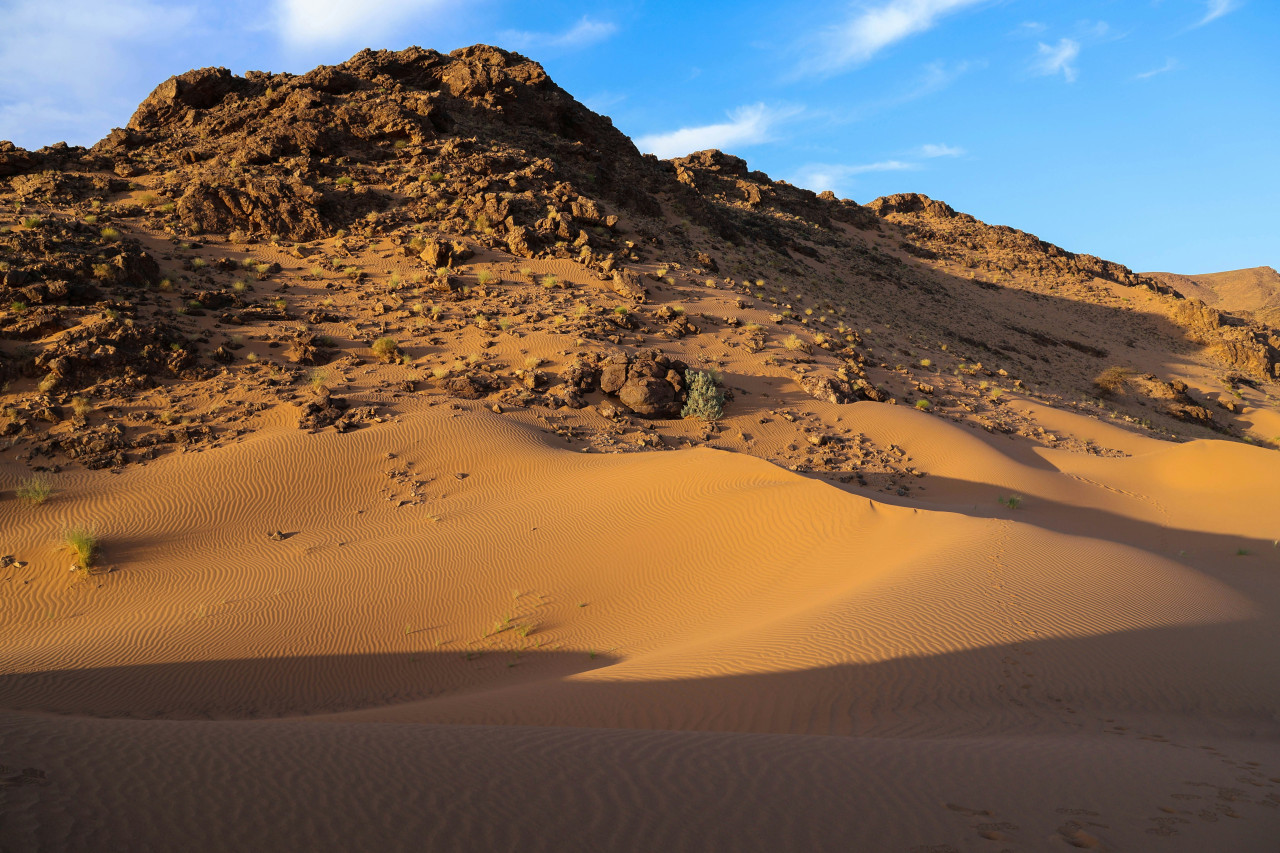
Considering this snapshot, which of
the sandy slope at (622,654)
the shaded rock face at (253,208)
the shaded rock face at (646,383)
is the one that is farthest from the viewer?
the shaded rock face at (253,208)

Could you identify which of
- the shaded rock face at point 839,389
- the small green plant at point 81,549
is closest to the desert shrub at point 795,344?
the shaded rock face at point 839,389

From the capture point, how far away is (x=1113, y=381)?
1206 inches

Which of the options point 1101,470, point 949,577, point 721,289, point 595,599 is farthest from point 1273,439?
point 595,599

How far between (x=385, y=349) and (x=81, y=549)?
7772 mm

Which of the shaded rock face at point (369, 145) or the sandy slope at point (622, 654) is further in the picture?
the shaded rock face at point (369, 145)

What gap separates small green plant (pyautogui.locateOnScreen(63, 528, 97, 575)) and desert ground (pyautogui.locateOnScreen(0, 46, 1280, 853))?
0.06 m

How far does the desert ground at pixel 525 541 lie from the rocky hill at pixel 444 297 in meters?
0.14

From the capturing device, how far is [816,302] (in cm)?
2789

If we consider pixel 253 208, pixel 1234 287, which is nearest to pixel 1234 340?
pixel 253 208

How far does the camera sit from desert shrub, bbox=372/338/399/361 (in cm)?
1541

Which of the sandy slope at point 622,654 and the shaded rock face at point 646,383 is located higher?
the shaded rock face at point 646,383

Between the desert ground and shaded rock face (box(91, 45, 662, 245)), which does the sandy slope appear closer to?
the desert ground

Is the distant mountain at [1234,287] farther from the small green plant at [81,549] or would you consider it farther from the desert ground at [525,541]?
the small green plant at [81,549]

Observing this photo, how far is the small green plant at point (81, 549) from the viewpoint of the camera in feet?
28.6
